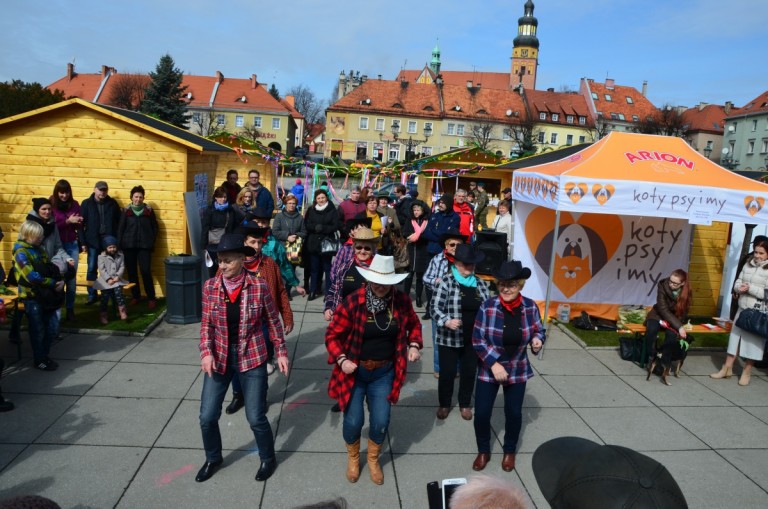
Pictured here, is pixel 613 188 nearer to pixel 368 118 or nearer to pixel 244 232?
pixel 244 232

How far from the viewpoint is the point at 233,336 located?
4.35 metres

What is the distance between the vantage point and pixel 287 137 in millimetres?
70438

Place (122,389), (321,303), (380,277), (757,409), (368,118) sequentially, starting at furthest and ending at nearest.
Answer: (368,118), (321,303), (757,409), (122,389), (380,277)

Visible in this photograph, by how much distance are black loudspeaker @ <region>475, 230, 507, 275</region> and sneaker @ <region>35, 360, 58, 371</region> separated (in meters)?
6.67

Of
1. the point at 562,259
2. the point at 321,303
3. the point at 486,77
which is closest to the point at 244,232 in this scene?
Answer: the point at 321,303

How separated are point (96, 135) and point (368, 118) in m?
61.6

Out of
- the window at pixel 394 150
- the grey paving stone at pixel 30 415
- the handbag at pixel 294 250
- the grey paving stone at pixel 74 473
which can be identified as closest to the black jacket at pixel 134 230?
the handbag at pixel 294 250

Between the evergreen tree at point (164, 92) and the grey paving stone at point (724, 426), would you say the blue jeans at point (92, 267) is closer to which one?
the grey paving stone at point (724, 426)

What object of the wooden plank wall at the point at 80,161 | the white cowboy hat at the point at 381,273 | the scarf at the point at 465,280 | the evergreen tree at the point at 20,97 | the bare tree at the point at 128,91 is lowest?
the scarf at the point at 465,280

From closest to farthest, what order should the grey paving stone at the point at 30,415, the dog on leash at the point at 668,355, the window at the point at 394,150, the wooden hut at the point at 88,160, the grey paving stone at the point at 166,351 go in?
the grey paving stone at the point at 30,415 < the grey paving stone at the point at 166,351 < the dog on leash at the point at 668,355 < the wooden hut at the point at 88,160 < the window at the point at 394,150

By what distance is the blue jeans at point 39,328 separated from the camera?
631 centimetres

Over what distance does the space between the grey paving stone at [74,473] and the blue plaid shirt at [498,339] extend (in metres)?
3.01

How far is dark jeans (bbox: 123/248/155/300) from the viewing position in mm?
9195

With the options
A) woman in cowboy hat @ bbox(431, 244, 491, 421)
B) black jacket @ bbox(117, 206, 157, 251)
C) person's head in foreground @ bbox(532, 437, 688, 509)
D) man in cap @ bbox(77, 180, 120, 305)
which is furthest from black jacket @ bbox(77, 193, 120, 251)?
person's head in foreground @ bbox(532, 437, 688, 509)
